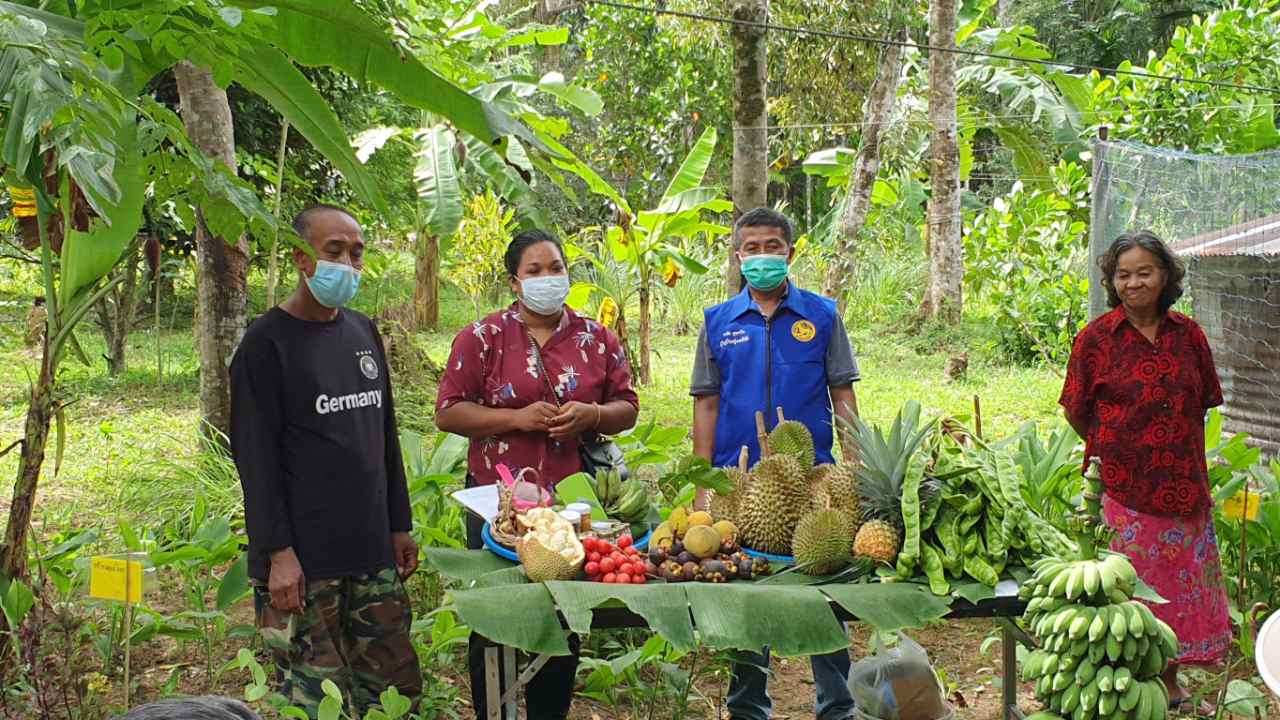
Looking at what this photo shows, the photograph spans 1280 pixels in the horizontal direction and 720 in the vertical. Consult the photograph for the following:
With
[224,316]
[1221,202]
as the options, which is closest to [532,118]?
[224,316]

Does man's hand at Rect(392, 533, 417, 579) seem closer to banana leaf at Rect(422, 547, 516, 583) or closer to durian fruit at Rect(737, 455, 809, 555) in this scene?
banana leaf at Rect(422, 547, 516, 583)

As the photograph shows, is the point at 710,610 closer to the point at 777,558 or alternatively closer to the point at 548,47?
the point at 777,558

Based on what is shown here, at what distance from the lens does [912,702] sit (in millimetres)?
3465

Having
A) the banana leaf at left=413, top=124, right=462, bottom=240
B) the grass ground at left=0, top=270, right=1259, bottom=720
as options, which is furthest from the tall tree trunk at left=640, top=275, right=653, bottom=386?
the banana leaf at left=413, top=124, right=462, bottom=240

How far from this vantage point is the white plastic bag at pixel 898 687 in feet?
11.3

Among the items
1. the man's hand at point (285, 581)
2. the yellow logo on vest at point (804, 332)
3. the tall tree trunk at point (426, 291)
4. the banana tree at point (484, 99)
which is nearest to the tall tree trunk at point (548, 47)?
the tall tree trunk at point (426, 291)

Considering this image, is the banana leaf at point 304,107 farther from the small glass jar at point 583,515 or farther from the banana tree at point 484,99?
the banana tree at point 484,99

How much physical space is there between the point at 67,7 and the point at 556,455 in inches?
75.8

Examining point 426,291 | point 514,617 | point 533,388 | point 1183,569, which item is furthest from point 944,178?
point 514,617

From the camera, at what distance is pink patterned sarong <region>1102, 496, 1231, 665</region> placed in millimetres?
3801

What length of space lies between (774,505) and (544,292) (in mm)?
1074

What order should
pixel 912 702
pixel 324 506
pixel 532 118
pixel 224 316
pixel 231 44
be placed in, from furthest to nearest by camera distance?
pixel 532 118 < pixel 224 316 < pixel 912 702 < pixel 324 506 < pixel 231 44

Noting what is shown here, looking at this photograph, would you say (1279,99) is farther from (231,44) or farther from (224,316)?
(231,44)

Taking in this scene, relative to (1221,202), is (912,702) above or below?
below
